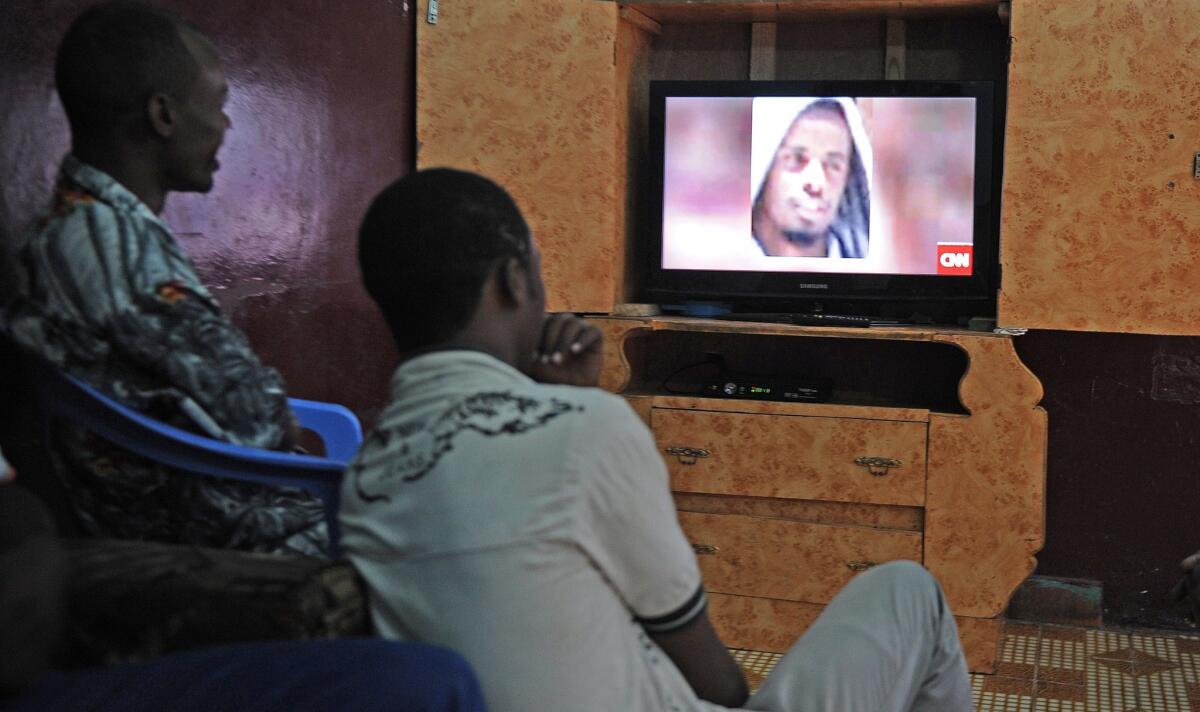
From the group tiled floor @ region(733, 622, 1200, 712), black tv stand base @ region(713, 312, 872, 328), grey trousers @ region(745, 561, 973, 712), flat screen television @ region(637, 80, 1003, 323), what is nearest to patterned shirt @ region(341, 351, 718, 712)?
grey trousers @ region(745, 561, 973, 712)

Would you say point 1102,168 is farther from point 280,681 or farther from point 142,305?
point 280,681

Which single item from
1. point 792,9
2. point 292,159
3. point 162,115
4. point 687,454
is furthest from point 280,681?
point 792,9

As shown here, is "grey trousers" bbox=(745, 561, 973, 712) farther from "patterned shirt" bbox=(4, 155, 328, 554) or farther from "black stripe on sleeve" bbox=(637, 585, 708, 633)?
"patterned shirt" bbox=(4, 155, 328, 554)

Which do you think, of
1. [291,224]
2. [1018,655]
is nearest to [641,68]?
[291,224]

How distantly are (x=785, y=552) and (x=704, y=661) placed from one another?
2085 millimetres

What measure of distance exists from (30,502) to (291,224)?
2159 millimetres

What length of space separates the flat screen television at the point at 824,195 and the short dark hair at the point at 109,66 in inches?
80.3

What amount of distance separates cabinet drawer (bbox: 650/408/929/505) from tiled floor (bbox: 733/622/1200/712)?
48 cm

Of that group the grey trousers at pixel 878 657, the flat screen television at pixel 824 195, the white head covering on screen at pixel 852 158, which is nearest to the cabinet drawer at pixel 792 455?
the flat screen television at pixel 824 195

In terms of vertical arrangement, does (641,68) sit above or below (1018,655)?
above

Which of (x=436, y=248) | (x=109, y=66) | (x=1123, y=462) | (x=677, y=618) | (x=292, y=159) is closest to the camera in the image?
(x=677, y=618)

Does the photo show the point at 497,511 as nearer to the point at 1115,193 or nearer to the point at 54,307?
the point at 54,307

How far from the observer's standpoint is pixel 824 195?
345 cm

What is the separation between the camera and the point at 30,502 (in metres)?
0.77
